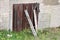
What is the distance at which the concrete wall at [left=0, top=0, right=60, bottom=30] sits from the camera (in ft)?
27.5

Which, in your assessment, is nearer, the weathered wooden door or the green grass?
the green grass


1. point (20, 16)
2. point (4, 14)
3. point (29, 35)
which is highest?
point (4, 14)

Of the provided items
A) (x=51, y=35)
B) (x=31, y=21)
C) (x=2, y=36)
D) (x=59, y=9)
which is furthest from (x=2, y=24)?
(x=59, y=9)

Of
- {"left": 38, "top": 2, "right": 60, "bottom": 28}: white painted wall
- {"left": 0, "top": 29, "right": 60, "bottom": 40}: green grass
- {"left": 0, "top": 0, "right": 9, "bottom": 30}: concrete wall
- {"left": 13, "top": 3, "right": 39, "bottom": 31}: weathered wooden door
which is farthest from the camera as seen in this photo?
{"left": 38, "top": 2, "right": 60, "bottom": 28}: white painted wall

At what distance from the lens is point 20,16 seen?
871 cm

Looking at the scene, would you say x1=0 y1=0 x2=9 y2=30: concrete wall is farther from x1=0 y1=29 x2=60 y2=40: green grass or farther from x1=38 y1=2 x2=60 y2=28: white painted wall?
x1=38 y1=2 x2=60 y2=28: white painted wall

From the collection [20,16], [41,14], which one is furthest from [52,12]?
[20,16]

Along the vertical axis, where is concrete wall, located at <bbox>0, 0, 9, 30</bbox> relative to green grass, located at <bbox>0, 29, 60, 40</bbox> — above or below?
above

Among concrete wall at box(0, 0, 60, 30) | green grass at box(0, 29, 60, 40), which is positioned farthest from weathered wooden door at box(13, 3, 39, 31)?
green grass at box(0, 29, 60, 40)

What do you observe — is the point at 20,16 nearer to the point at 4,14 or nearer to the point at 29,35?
the point at 4,14

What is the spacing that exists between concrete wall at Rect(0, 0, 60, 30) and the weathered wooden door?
165mm

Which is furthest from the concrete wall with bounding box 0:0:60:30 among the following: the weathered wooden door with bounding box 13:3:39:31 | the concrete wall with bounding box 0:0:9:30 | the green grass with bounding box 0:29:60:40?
the green grass with bounding box 0:29:60:40

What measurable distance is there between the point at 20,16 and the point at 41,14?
0.94m

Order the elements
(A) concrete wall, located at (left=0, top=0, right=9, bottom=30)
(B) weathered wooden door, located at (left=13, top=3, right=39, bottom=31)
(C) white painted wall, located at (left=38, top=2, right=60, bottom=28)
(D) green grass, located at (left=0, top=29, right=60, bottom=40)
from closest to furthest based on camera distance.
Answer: (D) green grass, located at (left=0, top=29, right=60, bottom=40) < (A) concrete wall, located at (left=0, top=0, right=9, bottom=30) < (B) weathered wooden door, located at (left=13, top=3, right=39, bottom=31) < (C) white painted wall, located at (left=38, top=2, right=60, bottom=28)
